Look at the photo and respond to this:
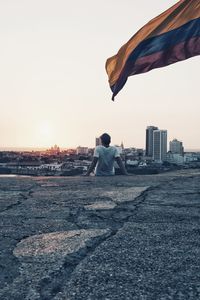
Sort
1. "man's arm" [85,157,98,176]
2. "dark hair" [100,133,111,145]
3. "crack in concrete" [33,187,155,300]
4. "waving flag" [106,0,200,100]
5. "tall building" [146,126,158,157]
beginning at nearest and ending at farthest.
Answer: "crack in concrete" [33,187,155,300] → "waving flag" [106,0,200,100] → "dark hair" [100,133,111,145] → "man's arm" [85,157,98,176] → "tall building" [146,126,158,157]

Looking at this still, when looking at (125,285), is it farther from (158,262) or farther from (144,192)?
(144,192)

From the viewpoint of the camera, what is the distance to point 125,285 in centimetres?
174

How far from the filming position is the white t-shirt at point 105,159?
7898mm

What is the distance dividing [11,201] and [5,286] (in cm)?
266

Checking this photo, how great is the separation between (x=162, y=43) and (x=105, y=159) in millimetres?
2517

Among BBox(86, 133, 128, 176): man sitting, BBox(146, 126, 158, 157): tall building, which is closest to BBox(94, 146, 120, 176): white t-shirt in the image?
BBox(86, 133, 128, 176): man sitting

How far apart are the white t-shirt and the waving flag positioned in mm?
1165

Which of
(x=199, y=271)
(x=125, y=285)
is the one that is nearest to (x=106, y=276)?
(x=125, y=285)

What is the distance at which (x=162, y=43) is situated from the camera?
7062 mm

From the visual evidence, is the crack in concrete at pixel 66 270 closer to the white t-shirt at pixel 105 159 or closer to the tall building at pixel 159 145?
the white t-shirt at pixel 105 159

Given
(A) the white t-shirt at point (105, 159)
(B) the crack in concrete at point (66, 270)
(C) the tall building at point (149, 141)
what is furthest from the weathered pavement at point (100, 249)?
(C) the tall building at point (149, 141)

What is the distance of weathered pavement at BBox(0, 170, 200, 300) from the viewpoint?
67.5 inches

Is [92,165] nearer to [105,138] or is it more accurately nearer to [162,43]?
[105,138]

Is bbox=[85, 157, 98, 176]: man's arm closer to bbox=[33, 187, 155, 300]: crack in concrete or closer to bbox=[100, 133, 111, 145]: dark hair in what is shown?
bbox=[100, 133, 111, 145]: dark hair
